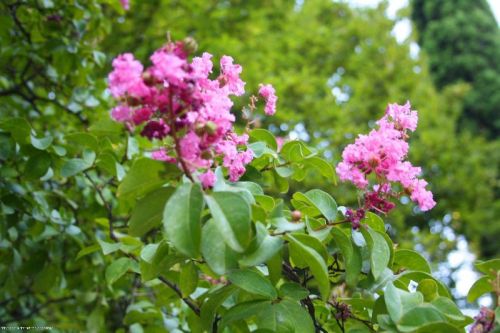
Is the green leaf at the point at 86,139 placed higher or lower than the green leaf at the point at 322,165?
lower

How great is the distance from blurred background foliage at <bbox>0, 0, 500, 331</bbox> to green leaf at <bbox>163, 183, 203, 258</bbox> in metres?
0.65

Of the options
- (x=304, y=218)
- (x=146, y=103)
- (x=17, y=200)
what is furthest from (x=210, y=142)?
A: (x=17, y=200)

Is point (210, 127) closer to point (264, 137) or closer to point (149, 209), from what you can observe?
point (149, 209)

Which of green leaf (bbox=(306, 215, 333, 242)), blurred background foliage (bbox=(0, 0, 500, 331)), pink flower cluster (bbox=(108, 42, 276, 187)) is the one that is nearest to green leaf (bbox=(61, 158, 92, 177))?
blurred background foliage (bbox=(0, 0, 500, 331))

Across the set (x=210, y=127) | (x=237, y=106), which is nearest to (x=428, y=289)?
(x=210, y=127)

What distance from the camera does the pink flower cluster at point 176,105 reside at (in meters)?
0.79

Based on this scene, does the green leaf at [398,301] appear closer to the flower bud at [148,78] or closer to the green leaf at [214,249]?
the green leaf at [214,249]

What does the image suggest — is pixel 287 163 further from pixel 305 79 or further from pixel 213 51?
pixel 305 79

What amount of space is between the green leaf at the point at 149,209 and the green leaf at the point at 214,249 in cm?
8

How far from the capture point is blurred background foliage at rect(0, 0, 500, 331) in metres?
1.71

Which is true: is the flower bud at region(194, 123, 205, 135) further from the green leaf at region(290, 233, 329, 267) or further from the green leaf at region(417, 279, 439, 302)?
the green leaf at region(417, 279, 439, 302)

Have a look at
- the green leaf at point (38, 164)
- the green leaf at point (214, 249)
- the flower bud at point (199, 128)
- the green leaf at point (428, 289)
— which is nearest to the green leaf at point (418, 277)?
the green leaf at point (428, 289)

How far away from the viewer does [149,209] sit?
2.82ft

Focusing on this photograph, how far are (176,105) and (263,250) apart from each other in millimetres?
263
